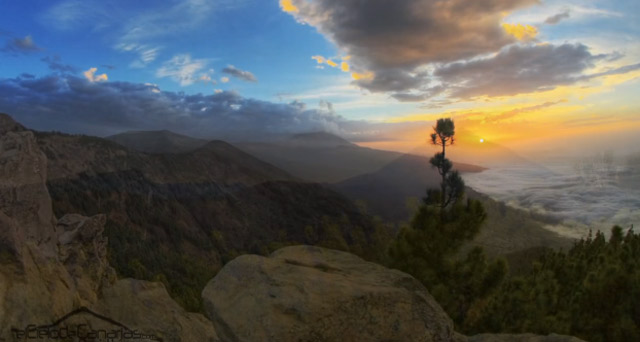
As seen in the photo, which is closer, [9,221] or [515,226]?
[9,221]

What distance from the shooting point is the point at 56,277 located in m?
8.16

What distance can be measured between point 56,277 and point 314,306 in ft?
20.1

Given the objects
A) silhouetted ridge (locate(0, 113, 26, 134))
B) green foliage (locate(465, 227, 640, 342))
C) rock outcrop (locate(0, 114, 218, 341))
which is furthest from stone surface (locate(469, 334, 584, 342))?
silhouetted ridge (locate(0, 113, 26, 134))

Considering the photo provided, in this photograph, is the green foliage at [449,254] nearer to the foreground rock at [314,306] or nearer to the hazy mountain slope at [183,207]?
the foreground rock at [314,306]

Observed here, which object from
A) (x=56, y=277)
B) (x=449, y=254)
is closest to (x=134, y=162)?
(x=449, y=254)

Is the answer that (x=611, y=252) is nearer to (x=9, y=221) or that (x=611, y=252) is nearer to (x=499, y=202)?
(x=9, y=221)

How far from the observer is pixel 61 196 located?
83.0 meters

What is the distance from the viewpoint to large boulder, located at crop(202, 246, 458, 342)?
5.85m

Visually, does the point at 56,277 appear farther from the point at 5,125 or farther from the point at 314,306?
the point at 5,125

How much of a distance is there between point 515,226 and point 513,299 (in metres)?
139

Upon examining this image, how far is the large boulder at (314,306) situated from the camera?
19.2 feet

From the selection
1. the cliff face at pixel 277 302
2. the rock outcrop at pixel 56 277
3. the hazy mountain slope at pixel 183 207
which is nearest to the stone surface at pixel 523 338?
the cliff face at pixel 277 302

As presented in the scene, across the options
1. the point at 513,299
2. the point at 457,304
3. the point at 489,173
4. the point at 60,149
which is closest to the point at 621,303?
the point at 513,299

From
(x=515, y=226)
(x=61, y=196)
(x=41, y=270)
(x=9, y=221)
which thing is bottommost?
(x=515, y=226)
